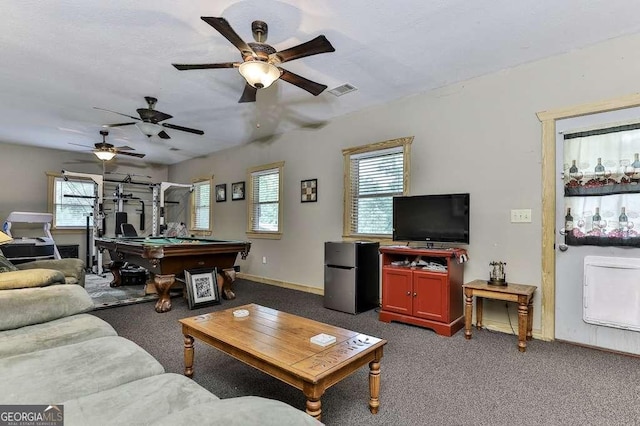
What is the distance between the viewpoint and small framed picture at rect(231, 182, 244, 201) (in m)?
6.61

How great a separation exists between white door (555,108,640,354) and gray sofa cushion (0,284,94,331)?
3.88 m

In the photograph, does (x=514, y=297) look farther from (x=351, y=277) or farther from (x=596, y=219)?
(x=351, y=277)

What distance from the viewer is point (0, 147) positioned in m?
6.50

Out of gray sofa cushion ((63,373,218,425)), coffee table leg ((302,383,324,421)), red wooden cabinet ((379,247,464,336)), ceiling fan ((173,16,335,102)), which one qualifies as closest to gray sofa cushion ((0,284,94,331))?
gray sofa cushion ((63,373,218,425))

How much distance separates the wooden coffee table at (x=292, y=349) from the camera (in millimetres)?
1533

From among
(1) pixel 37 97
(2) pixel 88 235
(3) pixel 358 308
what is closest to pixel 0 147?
(2) pixel 88 235

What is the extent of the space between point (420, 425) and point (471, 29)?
285 cm

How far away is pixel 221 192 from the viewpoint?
280 inches

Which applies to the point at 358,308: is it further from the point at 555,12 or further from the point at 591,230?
the point at 555,12

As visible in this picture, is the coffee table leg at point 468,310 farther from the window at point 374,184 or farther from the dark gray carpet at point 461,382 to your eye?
the window at point 374,184

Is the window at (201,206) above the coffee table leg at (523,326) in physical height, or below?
above

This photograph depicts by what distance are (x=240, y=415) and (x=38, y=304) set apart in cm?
184

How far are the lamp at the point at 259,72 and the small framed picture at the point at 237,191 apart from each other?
4.14 m

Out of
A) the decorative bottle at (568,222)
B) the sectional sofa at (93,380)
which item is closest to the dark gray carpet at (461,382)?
the sectional sofa at (93,380)
